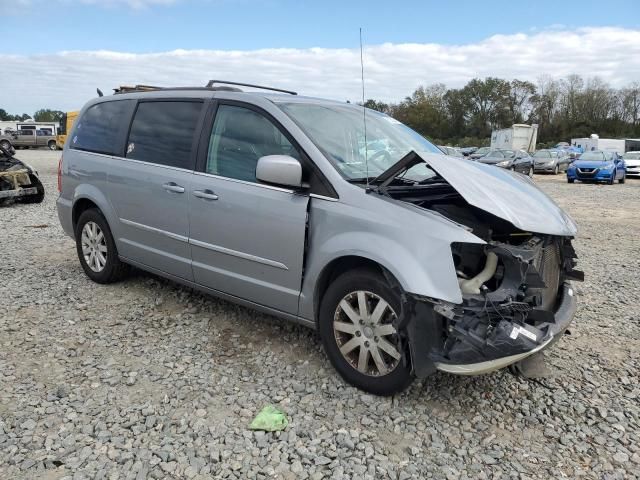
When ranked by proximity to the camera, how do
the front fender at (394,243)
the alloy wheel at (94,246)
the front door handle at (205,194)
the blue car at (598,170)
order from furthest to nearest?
1. the blue car at (598,170)
2. the alloy wheel at (94,246)
3. the front door handle at (205,194)
4. the front fender at (394,243)

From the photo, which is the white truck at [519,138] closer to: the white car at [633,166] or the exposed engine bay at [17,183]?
the white car at [633,166]

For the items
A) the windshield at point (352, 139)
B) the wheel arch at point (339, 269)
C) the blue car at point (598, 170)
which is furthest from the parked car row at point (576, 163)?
the wheel arch at point (339, 269)

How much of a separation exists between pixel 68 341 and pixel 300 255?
195cm

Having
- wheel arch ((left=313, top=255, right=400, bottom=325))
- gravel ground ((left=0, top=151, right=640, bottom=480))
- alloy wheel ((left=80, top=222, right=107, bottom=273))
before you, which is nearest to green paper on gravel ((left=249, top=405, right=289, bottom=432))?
gravel ground ((left=0, top=151, right=640, bottom=480))

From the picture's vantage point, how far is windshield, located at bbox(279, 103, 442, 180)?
11.4 ft

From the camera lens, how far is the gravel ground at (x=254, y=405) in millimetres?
2621

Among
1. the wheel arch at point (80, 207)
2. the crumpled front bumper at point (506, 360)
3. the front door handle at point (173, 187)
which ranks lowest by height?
the crumpled front bumper at point (506, 360)

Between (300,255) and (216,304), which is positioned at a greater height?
(300,255)

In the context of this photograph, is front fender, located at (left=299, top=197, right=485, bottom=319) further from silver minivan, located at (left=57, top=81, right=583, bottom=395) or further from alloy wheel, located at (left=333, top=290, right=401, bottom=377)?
alloy wheel, located at (left=333, top=290, right=401, bottom=377)

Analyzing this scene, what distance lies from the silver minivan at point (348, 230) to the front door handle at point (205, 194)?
15mm

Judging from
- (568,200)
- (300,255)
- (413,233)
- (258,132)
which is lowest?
(568,200)

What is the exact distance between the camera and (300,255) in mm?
3369

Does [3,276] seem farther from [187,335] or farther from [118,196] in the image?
[187,335]

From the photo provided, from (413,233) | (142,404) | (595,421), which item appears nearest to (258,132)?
(413,233)
